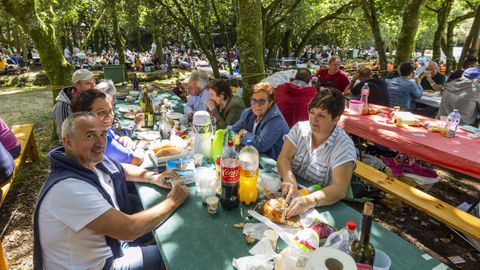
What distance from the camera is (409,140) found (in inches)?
139

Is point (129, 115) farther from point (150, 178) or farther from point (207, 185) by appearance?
point (207, 185)

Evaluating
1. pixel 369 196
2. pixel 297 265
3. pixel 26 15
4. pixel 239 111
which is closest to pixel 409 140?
pixel 369 196

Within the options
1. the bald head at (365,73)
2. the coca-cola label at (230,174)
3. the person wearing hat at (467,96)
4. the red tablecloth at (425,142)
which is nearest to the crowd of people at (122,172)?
the coca-cola label at (230,174)

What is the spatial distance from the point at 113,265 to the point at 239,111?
2516 mm

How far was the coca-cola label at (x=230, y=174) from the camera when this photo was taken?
177 centimetres

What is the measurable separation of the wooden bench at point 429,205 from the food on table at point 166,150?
→ 2136 millimetres

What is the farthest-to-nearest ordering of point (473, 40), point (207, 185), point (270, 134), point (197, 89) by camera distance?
point (473, 40)
point (197, 89)
point (270, 134)
point (207, 185)

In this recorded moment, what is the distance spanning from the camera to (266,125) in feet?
9.95

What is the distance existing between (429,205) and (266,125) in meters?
1.71

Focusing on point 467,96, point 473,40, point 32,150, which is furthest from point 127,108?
point 473,40

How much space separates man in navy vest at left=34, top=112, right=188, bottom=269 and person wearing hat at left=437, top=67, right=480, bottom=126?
4.97 metres

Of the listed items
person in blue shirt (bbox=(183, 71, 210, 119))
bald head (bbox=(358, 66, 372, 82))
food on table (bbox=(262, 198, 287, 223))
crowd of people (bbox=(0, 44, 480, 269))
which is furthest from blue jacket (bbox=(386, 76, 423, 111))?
food on table (bbox=(262, 198, 287, 223))

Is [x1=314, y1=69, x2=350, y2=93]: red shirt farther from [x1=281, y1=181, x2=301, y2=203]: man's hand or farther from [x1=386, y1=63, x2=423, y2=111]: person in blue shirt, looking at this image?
[x1=281, y1=181, x2=301, y2=203]: man's hand

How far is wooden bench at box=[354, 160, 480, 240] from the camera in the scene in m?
2.48
